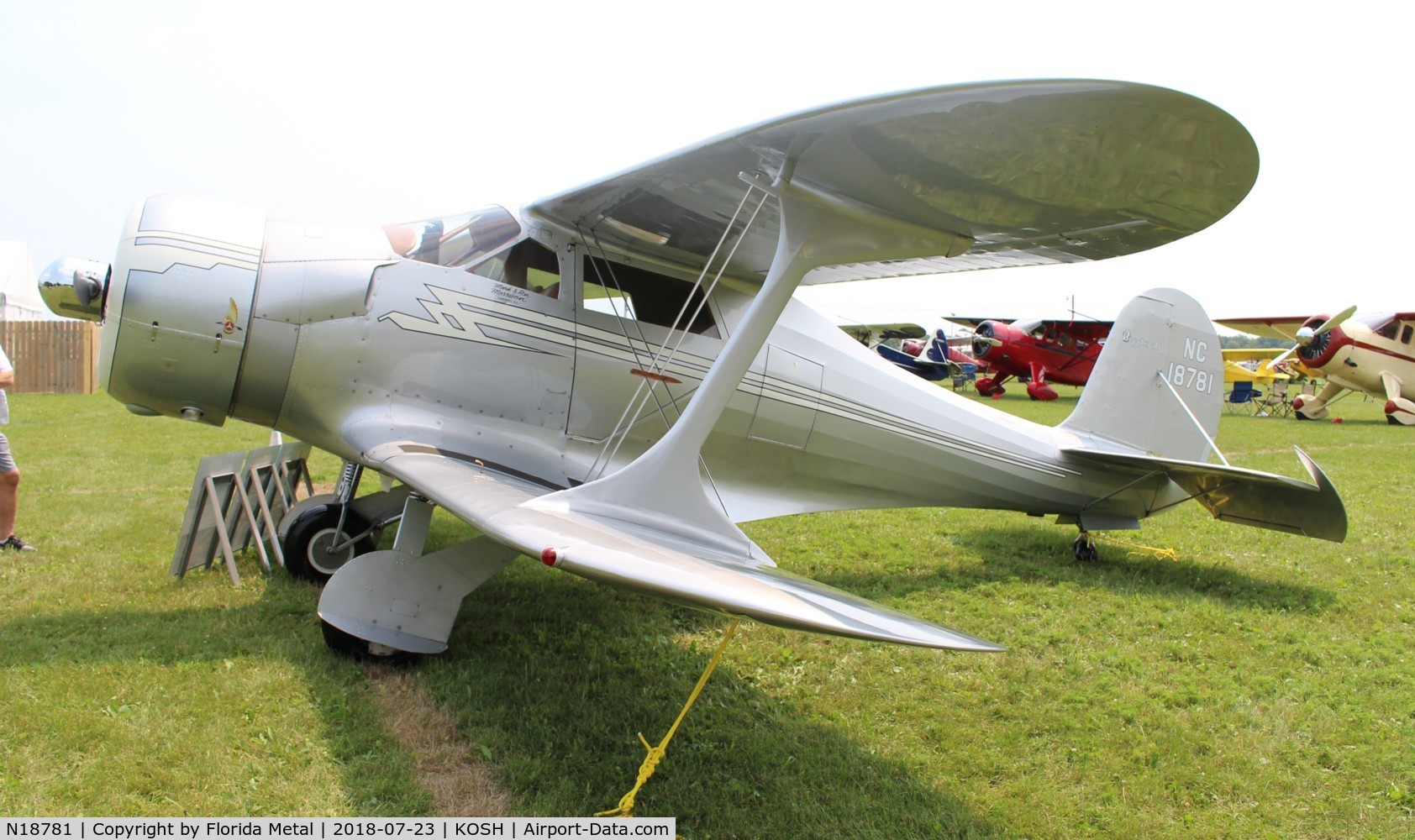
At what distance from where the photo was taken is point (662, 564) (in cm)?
255

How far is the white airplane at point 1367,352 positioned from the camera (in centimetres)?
2173

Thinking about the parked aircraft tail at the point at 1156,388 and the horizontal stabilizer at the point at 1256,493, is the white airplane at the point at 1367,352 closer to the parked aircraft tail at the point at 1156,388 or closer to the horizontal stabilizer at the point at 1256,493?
the parked aircraft tail at the point at 1156,388

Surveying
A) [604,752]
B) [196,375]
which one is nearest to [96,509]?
[196,375]

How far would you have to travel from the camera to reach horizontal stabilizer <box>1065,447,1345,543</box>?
5.40 m

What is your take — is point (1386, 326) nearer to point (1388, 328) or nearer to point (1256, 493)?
point (1388, 328)

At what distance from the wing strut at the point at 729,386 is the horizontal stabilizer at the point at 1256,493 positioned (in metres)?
3.53

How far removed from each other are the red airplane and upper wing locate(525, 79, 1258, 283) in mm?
24779

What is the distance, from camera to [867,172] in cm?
310

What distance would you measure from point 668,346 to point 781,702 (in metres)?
2.10

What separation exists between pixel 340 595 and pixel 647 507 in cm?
167

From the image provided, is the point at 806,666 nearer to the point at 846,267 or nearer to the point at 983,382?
the point at 846,267

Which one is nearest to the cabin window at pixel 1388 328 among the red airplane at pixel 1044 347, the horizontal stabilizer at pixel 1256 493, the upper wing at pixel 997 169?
the red airplane at pixel 1044 347

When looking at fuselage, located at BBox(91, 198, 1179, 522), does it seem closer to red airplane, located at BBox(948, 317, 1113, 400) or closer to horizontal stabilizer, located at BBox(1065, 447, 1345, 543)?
horizontal stabilizer, located at BBox(1065, 447, 1345, 543)
